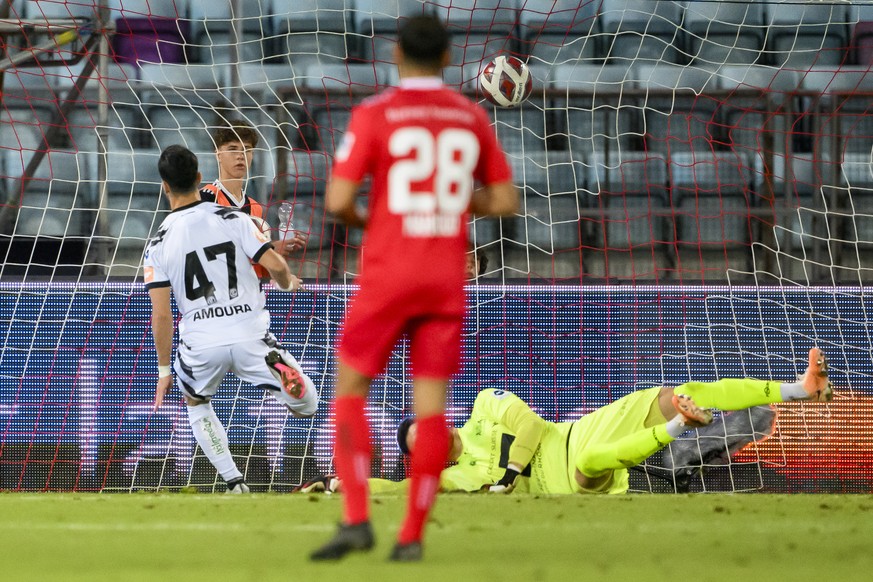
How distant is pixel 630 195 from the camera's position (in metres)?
8.53

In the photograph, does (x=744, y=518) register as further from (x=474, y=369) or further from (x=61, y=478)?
(x=61, y=478)

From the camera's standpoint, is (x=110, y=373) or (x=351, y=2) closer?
(x=110, y=373)

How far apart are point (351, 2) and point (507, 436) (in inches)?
191

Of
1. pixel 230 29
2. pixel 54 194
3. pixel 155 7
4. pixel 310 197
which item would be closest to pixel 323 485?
pixel 310 197

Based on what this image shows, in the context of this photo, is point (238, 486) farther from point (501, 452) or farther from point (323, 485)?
point (501, 452)

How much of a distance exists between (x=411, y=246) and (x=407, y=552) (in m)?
0.74

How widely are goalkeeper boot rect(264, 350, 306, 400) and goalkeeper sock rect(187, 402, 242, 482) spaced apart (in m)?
0.49

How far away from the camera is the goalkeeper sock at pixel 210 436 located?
5.53m

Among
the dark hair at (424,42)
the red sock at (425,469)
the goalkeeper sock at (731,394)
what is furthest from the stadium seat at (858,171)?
the red sock at (425,469)

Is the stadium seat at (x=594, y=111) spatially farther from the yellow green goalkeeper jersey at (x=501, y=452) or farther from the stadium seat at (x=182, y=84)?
the yellow green goalkeeper jersey at (x=501, y=452)

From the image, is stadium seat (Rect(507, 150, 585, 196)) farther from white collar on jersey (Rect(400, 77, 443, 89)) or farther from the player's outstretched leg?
→ white collar on jersey (Rect(400, 77, 443, 89))

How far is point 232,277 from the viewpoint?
17.4 ft

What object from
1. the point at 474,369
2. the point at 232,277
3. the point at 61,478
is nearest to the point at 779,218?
the point at 474,369

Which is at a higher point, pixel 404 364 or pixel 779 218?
pixel 779 218
